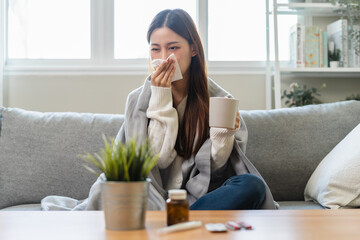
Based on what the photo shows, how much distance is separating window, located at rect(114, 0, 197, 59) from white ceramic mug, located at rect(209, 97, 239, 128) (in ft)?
5.68

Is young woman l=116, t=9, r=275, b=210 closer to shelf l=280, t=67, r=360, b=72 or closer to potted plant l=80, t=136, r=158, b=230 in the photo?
potted plant l=80, t=136, r=158, b=230

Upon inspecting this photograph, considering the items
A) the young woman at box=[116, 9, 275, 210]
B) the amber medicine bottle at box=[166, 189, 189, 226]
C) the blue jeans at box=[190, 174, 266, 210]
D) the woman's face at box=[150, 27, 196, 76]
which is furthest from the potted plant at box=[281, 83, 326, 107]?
the amber medicine bottle at box=[166, 189, 189, 226]

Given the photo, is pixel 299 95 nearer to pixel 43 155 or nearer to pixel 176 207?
pixel 43 155

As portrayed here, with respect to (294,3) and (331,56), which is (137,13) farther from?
(331,56)

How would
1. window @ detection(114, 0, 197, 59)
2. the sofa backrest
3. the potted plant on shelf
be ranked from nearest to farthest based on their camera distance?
the sofa backrest → the potted plant on shelf → window @ detection(114, 0, 197, 59)

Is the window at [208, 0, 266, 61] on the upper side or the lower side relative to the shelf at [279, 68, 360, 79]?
upper

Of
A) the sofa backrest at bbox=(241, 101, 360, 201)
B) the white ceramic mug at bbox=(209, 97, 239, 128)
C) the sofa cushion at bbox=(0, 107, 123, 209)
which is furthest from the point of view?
the sofa backrest at bbox=(241, 101, 360, 201)

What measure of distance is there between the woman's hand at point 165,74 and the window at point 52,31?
130cm

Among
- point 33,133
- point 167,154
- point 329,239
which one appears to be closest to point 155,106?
point 167,154

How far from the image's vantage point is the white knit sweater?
68.1 inches

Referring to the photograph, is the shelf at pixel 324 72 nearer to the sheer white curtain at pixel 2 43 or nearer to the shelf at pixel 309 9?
the shelf at pixel 309 9

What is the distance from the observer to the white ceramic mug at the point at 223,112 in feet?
4.37

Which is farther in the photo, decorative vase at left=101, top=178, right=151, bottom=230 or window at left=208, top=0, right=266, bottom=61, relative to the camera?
window at left=208, top=0, right=266, bottom=61

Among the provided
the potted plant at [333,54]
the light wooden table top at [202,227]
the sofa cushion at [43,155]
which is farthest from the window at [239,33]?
the light wooden table top at [202,227]
